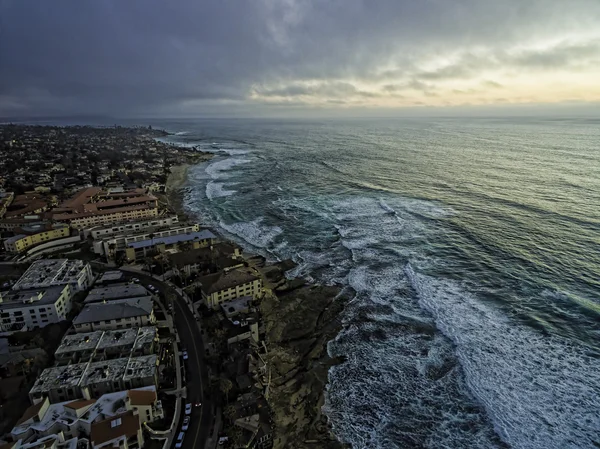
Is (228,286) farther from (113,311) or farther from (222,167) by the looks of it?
(222,167)

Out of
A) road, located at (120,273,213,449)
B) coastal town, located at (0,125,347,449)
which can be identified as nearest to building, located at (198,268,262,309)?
coastal town, located at (0,125,347,449)

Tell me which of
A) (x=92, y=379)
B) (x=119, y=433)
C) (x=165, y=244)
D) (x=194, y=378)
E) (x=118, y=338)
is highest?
(x=119, y=433)

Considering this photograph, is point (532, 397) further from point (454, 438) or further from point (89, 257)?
point (89, 257)

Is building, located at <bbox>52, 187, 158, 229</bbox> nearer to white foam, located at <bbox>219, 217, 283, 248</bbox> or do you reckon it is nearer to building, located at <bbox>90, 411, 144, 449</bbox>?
white foam, located at <bbox>219, 217, 283, 248</bbox>

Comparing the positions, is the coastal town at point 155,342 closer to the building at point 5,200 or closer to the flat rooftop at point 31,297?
the flat rooftop at point 31,297

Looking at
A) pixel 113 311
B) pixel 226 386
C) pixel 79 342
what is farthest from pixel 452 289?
pixel 79 342

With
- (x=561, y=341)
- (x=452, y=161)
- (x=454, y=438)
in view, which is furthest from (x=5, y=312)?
(x=452, y=161)
